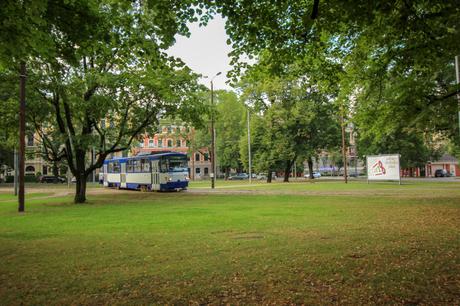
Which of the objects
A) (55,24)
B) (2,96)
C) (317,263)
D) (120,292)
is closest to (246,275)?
(317,263)

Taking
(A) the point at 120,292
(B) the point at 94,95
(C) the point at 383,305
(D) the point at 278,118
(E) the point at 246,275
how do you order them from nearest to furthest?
(C) the point at 383,305
(A) the point at 120,292
(E) the point at 246,275
(B) the point at 94,95
(D) the point at 278,118

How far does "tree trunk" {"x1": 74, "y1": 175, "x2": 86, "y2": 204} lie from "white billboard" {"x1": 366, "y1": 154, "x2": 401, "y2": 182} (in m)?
26.6

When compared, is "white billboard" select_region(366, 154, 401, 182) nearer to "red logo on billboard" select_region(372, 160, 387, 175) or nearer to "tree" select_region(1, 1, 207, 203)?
"red logo on billboard" select_region(372, 160, 387, 175)

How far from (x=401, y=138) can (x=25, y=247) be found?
5254 centimetres

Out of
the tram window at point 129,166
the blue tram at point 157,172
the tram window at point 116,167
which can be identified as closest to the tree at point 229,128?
the tram window at point 116,167

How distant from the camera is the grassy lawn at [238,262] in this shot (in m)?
5.62

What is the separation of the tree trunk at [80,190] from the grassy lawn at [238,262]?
11771 mm

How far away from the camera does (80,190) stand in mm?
24672

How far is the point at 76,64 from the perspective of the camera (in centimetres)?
1106

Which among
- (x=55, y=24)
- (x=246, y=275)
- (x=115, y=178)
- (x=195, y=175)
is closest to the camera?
(x=246, y=275)

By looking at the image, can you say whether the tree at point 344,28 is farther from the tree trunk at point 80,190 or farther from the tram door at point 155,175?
the tram door at point 155,175

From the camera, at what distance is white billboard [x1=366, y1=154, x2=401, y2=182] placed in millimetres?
36656

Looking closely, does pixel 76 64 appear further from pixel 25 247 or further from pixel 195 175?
pixel 195 175

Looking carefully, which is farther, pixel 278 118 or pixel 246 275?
pixel 278 118
